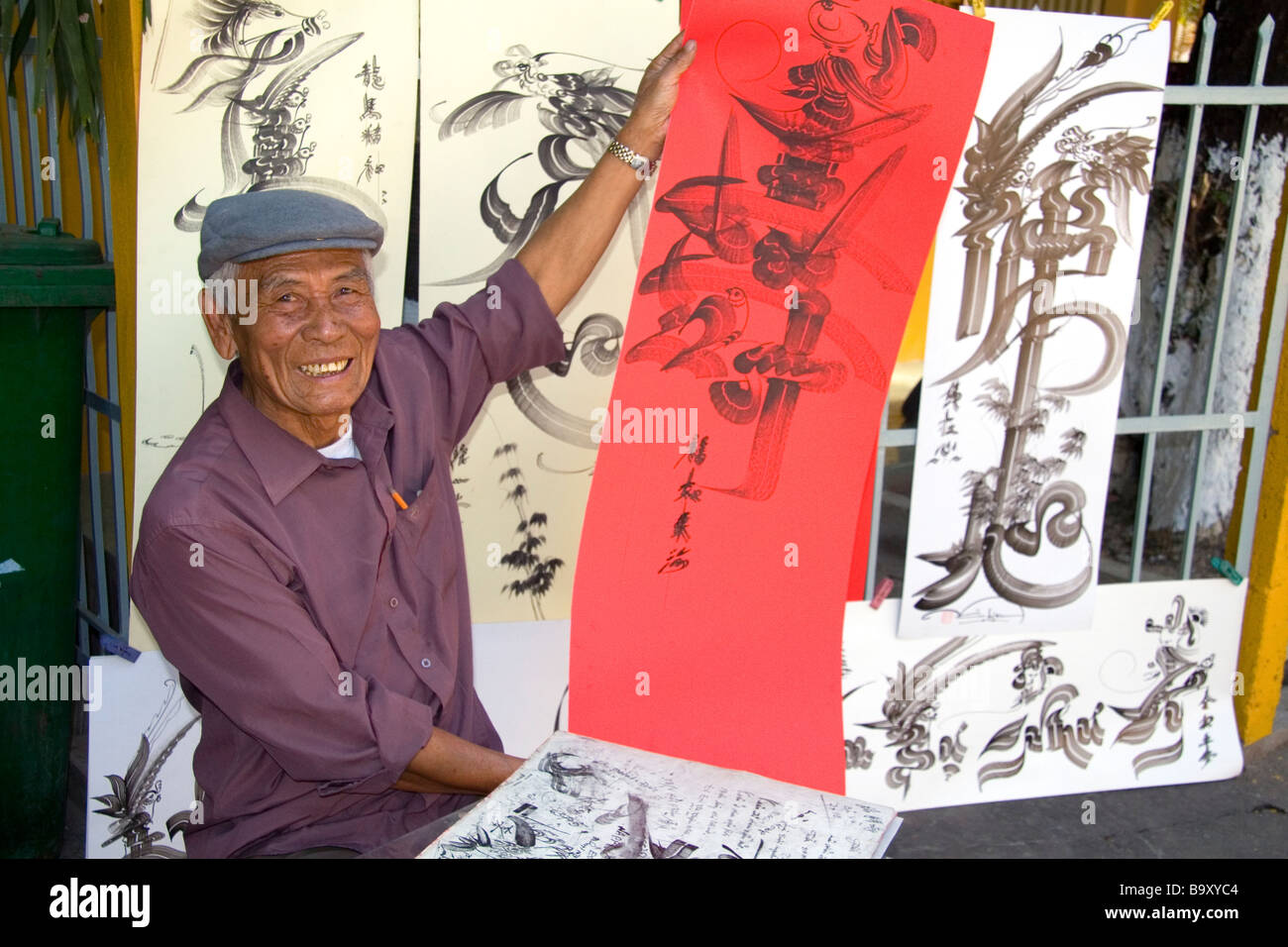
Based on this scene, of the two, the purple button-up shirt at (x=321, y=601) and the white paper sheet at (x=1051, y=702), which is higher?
the purple button-up shirt at (x=321, y=601)

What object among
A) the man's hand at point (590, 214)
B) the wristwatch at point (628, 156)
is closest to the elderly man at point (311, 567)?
the man's hand at point (590, 214)

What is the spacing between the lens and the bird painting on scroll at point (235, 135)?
2180 mm

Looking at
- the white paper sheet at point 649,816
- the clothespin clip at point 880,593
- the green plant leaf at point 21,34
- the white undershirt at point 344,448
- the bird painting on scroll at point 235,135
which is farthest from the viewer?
the clothespin clip at point 880,593

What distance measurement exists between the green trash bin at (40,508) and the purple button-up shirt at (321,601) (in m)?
0.85

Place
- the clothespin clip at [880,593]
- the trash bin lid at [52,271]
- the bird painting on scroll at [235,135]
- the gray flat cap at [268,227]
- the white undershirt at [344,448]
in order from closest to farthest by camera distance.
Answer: the gray flat cap at [268,227] < the white undershirt at [344,448] < the bird painting on scroll at [235,135] < the trash bin lid at [52,271] < the clothespin clip at [880,593]

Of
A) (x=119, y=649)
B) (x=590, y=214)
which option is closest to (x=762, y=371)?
(x=590, y=214)

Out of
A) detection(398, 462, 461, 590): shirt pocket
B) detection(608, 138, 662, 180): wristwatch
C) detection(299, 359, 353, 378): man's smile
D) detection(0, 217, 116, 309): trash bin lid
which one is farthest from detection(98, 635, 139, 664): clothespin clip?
detection(608, 138, 662, 180): wristwatch

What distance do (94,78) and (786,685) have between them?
6.68 ft

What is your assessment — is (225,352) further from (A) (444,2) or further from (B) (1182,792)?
(B) (1182,792)

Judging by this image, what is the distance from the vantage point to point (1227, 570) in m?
3.14

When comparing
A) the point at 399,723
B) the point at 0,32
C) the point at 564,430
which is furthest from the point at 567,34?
the point at 399,723

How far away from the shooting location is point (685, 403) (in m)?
2.12

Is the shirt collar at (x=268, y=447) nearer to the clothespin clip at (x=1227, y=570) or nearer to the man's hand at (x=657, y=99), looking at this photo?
the man's hand at (x=657, y=99)

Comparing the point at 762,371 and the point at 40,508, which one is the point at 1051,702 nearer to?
the point at 762,371
